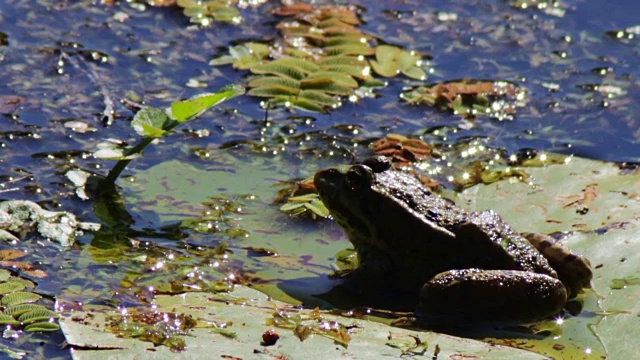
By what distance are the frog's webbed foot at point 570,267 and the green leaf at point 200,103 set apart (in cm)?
198

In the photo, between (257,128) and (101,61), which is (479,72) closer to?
(257,128)

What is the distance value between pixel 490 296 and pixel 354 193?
956 mm

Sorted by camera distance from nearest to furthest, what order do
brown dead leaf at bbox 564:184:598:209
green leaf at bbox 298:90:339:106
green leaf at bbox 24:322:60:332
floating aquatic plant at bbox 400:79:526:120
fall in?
green leaf at bbox 24:322:60:332 < brown dead leaf at bbox 564:184:598:209 < green leaf at bbox 298:90:339:106 < floating aquatic plant at bbox 400:79:526:120

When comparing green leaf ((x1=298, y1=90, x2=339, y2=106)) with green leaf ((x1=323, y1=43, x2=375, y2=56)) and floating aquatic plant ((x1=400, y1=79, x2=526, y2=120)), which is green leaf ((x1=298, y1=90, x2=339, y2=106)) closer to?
floating aquatic plant ((x1=400, y1=79, x2=526, y2=120))

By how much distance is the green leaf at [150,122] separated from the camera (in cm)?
616

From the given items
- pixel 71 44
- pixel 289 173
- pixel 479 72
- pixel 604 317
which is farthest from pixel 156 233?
pixel 479 72

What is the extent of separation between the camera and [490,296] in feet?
17.0

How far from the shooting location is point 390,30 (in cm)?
945

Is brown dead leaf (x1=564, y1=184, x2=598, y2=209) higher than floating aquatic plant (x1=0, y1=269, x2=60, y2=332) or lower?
higher

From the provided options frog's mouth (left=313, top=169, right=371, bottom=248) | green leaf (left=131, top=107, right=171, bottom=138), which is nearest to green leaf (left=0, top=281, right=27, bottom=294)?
green leaf (left=131, top=107, right=171, bottom=138)

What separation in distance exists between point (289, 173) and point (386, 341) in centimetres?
247

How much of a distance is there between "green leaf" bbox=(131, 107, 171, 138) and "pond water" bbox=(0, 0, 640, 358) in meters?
0.51

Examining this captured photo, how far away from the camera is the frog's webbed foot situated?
5.48 meters

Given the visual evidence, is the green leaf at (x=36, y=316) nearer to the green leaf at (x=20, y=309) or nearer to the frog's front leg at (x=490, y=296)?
the green leaf at (x=20, y=309)
